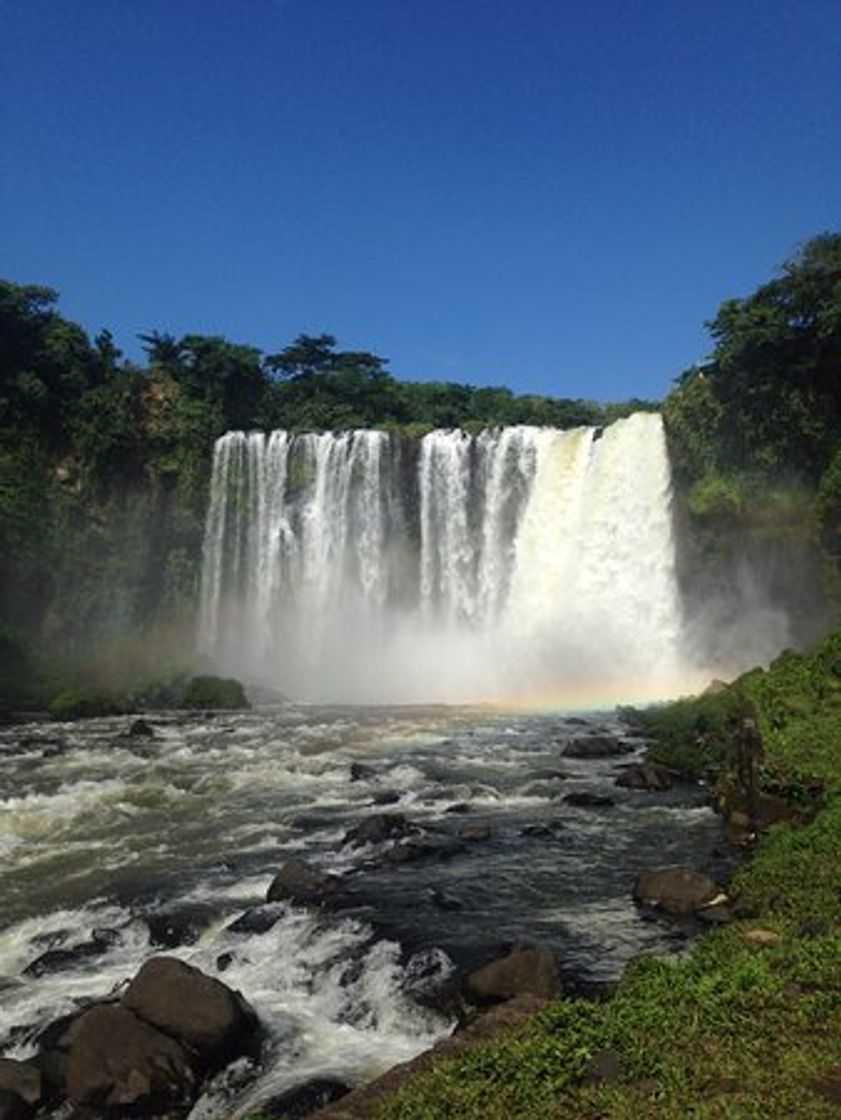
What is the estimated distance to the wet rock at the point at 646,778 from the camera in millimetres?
18562

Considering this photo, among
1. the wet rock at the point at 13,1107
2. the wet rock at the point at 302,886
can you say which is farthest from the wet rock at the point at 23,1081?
the wet rock at the point at 302,886

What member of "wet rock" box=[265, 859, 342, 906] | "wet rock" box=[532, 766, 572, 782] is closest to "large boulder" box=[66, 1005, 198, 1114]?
"wet rock" box=[265, 859, 342, 906]

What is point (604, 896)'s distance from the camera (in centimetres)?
1224

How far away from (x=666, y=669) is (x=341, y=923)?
29127mm

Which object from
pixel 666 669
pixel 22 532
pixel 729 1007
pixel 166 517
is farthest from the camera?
pixel 166 517

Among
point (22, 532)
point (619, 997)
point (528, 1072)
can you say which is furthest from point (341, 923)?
point (22, 532)

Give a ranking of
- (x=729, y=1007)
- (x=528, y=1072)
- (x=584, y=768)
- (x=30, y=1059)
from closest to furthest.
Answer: (x=528, y=1072)
(x=729, y=1007)
(x=30, y=1059)
(x=584, y=768)

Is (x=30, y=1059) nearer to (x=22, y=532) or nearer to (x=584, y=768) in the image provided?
(x=584, y=768)

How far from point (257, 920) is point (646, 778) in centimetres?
993

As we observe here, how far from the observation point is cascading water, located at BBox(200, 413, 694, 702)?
39.2 meters

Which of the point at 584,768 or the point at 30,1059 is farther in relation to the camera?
the point at 584,768

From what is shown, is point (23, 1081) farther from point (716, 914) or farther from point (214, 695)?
point (214, 695)

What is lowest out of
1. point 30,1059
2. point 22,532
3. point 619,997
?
point 30,1059

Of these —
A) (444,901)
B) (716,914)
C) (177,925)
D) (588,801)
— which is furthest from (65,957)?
(588,801)
